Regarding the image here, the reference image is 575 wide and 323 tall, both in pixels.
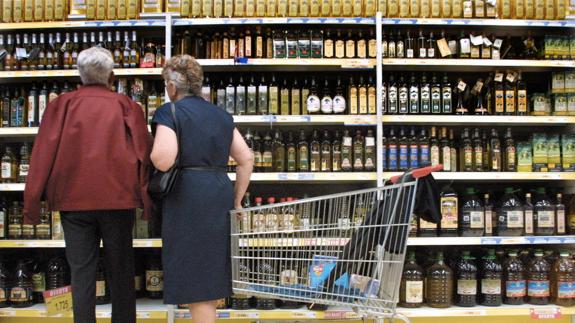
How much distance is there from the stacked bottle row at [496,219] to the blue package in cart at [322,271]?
5.15 ft

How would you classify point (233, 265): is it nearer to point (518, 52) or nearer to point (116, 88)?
point (116, 88)

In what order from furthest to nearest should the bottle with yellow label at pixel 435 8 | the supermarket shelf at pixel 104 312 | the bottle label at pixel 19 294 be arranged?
the bottle with yellow label at pixel 435 8 < the bottle label at pixel 19 294 < the supermarket shelf at pixel 104 312

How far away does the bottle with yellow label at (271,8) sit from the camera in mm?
4039

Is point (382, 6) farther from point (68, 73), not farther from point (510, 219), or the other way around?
point (68, 73)

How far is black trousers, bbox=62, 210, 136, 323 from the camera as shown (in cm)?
275

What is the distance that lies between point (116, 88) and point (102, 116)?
59.4 inches

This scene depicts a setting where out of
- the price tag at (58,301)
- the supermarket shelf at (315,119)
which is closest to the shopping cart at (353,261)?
the supermarket shelf at (315,119)

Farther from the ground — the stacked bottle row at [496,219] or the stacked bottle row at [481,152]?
the stacked bottle row at [481,152]

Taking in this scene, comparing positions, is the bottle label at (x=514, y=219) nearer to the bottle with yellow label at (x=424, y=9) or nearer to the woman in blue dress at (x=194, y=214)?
the bottle with yellow label at (x=424, y=9)

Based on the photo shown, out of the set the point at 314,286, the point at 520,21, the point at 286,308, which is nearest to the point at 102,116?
the point at 314,286

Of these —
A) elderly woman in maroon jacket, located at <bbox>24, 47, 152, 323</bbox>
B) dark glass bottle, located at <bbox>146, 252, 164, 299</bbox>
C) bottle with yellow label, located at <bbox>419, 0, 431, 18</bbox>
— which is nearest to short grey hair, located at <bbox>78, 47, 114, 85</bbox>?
elderly woman in maroon jacket, located at <bbox>24, 47, 152, 323</bbox>

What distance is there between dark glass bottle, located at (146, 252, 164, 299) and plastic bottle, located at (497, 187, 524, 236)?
245 centimetres

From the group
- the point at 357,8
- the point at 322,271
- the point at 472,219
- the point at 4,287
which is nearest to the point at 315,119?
the point at 357,8

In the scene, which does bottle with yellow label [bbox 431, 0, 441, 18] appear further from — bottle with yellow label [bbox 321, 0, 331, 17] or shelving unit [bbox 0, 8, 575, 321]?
bottle with yellow label [bbox 321, 0, 331, 17]
